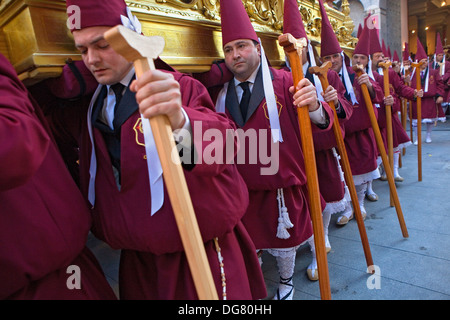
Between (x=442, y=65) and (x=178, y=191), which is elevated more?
(x=442, y=65)

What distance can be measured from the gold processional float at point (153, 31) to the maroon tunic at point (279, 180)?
0.50m

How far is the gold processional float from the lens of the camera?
4.72ft

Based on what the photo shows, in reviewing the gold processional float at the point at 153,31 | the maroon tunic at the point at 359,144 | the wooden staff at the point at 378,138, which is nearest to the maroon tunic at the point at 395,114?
the maroon tunic at the point at 359,144

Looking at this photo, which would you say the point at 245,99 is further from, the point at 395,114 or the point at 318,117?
the point at 395,114

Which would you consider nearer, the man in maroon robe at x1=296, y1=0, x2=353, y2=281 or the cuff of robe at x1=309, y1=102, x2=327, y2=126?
the cuff of robe at x1=309, y1=102, x2=327, y2=126

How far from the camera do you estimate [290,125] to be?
2.12 meters

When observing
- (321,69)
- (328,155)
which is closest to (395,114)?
(328,155)

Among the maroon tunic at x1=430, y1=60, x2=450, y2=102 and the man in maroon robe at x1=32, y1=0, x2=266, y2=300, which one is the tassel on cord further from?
the maroon tunic at x1=430, y1=60, x2=450, y2=102

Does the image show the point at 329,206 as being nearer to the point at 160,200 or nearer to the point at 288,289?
the point at 288,289

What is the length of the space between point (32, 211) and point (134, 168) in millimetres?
394

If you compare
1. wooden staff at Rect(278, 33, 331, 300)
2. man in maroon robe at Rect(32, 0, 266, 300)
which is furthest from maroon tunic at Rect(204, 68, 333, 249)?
man in maroon robe at Rect(32, 0, 266, 300)

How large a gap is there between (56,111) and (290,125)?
1.42m

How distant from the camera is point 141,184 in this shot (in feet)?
4.33

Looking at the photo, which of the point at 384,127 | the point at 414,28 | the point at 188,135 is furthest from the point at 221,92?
the point at 414,28
